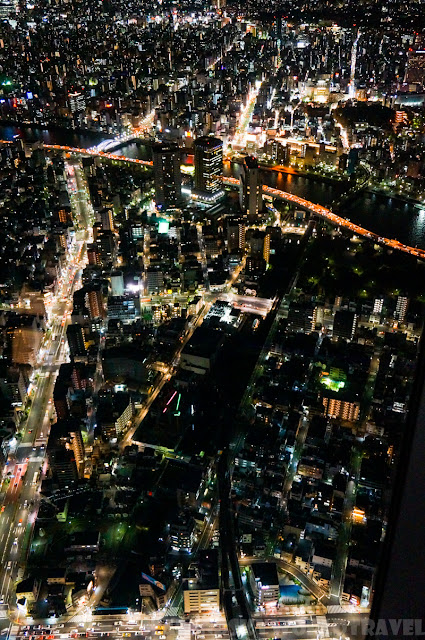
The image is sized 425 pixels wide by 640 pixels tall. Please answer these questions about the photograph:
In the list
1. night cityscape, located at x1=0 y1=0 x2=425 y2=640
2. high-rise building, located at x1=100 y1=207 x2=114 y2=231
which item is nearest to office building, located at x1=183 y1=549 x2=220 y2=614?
night cityscape, located at x1=0 y1=0 x2=425 y2=640

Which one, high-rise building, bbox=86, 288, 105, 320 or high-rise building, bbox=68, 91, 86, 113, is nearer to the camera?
high-rise building, bbox=86, 288, 105, 320

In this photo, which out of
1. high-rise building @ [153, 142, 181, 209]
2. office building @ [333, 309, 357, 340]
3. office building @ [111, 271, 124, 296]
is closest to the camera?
office building @ [333, 309, 357, 340]

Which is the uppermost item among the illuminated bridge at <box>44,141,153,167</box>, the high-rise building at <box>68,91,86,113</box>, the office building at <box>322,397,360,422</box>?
the high-rise building at <box>68,91,86,113</box>

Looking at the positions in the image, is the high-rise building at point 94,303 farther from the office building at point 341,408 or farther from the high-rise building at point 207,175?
the high-rise building at point 207,175

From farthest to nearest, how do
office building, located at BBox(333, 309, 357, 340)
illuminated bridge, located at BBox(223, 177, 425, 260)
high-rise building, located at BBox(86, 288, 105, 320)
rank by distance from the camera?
1. illuminated bridge, located at BBox(223, 177, 425, 260)
2. high-rise building, located at BBox(86, 288, 105, 320)
3. office building, located at BBox(333, 309, 357, 340)

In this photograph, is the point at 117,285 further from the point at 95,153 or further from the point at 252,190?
the point at 95,153

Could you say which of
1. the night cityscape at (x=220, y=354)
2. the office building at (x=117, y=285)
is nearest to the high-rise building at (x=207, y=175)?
the night cityscape at (x=220, y=354)

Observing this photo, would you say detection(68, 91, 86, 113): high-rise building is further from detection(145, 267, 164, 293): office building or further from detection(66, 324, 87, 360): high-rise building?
detection(66, 324, 87, 360): high-rise building
